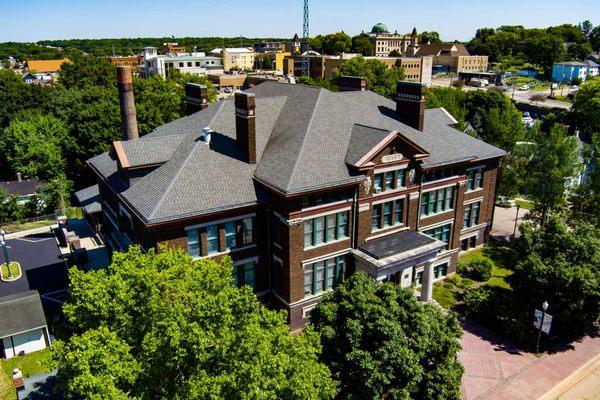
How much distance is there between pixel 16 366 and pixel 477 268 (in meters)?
37.8

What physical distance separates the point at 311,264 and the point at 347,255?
3.30 meters

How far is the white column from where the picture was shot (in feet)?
123

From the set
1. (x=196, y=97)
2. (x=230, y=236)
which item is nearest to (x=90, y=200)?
(x=196, y=97)

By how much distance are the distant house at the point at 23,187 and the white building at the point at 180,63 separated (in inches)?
3761

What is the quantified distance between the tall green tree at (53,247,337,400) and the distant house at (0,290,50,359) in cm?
1349

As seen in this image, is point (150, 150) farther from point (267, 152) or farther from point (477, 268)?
point (477, 268)

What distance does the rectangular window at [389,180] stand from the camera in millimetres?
35656

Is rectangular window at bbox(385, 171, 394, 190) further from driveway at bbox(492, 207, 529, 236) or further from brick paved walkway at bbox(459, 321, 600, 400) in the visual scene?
driveway at bbox(492, 207, 529, 236)

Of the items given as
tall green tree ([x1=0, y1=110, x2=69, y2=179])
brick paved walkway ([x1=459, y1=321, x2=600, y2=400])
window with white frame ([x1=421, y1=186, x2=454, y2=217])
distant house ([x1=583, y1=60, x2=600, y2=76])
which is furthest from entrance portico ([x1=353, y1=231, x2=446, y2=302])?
distant house ([x1=583, y1=60, x2=600, y2=76])

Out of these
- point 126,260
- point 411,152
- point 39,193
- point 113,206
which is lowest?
point 39,193

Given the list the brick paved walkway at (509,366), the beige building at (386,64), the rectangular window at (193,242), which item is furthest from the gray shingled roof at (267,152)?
the beige building at (386,64)

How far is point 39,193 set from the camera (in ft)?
201

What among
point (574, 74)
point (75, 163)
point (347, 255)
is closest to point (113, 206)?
point (347, 255)

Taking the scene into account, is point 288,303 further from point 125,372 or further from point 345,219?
point 125,372
